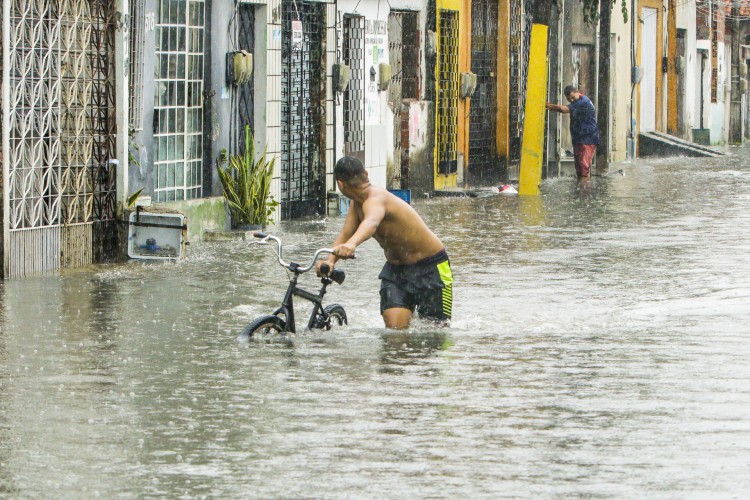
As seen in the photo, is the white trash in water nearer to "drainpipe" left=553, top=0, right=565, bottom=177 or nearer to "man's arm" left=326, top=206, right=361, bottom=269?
"drainpipe" left=553, top=0, right=565, bottom=177

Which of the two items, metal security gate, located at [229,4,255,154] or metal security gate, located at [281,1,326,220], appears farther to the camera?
metal security gate, located at [281,1,326,220]

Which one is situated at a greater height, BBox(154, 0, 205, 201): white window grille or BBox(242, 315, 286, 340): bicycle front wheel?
BBox(154, 0, 205, 201): white window grille

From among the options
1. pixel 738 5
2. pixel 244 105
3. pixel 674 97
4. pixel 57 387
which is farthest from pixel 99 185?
pixel 738 5

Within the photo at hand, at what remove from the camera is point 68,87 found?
54.0 feet

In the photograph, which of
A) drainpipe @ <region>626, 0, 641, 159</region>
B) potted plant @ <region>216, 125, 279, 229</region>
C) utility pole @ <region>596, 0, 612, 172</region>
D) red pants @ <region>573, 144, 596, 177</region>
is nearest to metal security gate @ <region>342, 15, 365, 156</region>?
potted plant @ <region>216, 125, 279, 229</region>

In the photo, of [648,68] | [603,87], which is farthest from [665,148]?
[603,87]

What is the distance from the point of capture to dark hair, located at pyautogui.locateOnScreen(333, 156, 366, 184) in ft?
38.3

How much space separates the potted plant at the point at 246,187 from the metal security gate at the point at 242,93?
36 cm

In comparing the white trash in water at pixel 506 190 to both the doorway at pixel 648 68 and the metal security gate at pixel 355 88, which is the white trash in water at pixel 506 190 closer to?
the metal security gate at pixel 355 88

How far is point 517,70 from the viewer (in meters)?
32.3

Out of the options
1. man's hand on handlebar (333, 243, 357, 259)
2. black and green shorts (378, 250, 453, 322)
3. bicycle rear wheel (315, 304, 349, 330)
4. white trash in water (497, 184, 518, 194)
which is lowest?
bicycle rear wheel (315, 304, 349, 330)

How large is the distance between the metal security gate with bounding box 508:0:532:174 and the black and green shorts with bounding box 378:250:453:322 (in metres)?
19.9

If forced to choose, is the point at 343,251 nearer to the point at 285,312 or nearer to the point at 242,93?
the point at 285,312

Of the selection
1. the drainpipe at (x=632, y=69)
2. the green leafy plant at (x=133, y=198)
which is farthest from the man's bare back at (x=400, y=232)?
the drainpipe at (x=632, y=69)
